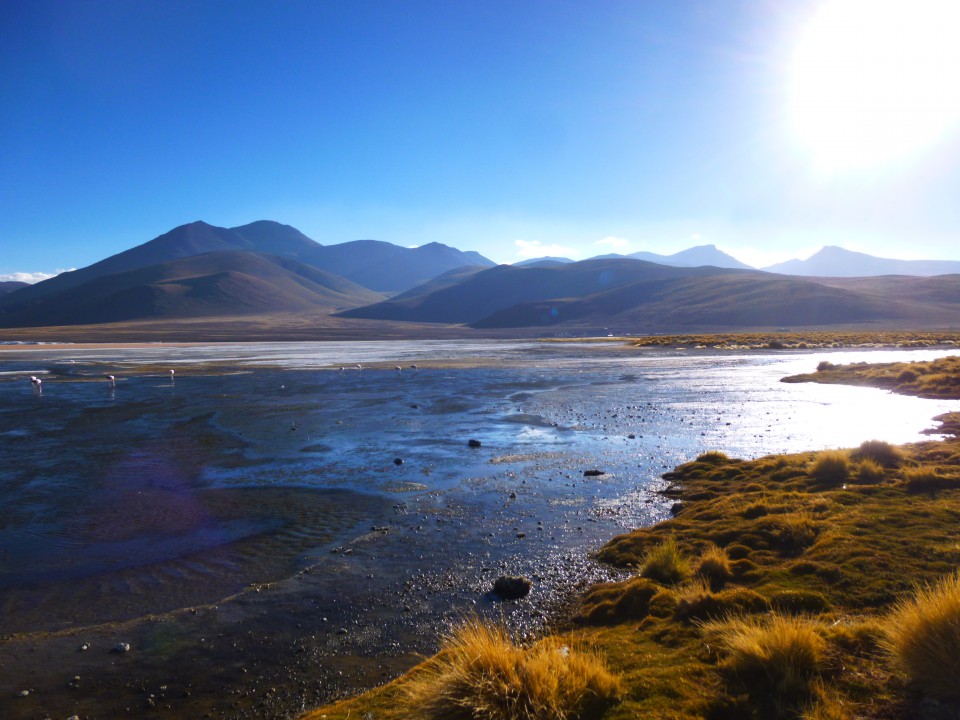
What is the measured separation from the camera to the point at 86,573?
10117 mm

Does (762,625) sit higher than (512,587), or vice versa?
(762,625)

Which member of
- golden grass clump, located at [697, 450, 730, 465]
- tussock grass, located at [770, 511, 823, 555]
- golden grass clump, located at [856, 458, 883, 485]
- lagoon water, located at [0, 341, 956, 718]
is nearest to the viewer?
lagoon water, located at [0, 341, 956, 718]

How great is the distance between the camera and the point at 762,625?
21.0 feet

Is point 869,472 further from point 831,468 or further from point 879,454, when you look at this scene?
point 879,454

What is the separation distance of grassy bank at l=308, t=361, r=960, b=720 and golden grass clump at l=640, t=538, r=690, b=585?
3 centimetres

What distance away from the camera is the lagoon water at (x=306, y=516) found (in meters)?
7.44

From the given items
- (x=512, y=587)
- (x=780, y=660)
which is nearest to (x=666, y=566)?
(x=512, y=587)

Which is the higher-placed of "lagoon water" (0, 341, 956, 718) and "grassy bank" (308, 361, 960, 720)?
"grassy bank" (308, 361, 960, 720)

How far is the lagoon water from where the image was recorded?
293 inches

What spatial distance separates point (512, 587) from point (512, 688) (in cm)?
405

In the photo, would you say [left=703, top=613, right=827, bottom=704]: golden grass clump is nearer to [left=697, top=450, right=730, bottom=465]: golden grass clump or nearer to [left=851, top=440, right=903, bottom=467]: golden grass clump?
[left=851, top=440, right=903, bottom=467]: golden grass clump

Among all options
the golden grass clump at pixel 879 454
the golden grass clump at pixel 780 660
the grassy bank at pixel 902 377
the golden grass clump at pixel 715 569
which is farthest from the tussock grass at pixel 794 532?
the grassy bank at pixel 902 377

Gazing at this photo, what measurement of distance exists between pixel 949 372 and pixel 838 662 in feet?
113

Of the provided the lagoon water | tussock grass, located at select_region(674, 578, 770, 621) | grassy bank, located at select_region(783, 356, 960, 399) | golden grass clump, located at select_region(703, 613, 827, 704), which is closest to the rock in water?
the lagoon water
